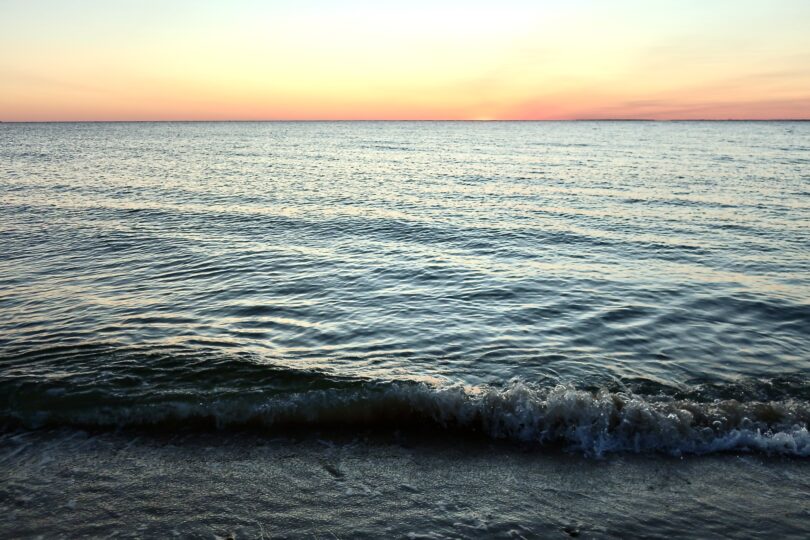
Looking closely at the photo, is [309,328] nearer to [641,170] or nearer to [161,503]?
[161,503]

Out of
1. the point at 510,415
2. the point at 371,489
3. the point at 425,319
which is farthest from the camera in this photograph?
the point at 425,319

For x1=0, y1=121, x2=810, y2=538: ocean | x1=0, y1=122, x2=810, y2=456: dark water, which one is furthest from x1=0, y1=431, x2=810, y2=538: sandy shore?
x1=0, y1=122, x2=810, y2=456: dark water

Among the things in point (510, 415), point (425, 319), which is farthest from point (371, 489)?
point (425, 319)

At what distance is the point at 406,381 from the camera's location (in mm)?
9672

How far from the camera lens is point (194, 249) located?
2084 centimetres

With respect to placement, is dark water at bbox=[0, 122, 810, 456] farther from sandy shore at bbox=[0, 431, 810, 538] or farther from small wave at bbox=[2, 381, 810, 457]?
sandy shore at bbox=[0, 431, 810, 538]

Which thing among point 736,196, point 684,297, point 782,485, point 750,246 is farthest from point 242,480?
point 736,196

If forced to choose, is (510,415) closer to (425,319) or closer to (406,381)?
(406,381)

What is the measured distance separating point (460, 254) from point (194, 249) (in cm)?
1023

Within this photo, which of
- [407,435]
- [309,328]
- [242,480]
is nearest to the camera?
[242,480]

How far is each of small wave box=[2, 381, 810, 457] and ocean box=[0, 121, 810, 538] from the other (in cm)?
4

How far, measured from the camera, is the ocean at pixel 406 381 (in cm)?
648

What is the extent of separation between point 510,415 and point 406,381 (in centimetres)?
203

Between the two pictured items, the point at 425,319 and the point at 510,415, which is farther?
the point at 425,319
